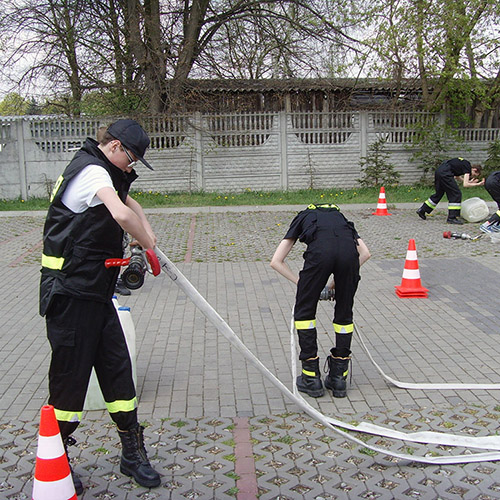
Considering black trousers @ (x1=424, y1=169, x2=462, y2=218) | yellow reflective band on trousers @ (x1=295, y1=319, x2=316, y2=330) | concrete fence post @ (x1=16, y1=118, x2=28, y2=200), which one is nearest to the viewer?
yellow reflective band on trousers @ (x1=295, y1=319, x2=316, y2=330)

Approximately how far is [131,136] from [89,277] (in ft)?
2.66

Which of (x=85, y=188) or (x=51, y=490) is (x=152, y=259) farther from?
(x=51, y=490)

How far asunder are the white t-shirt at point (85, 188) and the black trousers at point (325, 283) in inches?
70.9

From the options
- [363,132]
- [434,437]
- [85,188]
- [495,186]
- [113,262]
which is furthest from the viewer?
[363,132]

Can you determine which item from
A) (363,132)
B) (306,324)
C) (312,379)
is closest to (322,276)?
(306,324)

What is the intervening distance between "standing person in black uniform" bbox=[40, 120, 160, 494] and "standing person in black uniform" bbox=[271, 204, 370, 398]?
1.46m

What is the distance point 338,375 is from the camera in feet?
15.4

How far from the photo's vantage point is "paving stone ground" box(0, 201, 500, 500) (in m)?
3.51

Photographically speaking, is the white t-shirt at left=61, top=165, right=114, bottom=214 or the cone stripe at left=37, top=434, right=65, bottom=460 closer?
the cone stripe at left=37, top=434, right=65, bottom=460

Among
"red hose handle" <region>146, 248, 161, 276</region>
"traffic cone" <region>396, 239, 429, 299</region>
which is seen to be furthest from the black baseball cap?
"traffic cone" <region>396, 239, 429, 299</region>

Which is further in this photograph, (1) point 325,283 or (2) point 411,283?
(2) point 411,283

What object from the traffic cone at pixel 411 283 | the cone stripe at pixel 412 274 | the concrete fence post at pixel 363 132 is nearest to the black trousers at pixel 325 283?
the traffic cone at pixel 411 283

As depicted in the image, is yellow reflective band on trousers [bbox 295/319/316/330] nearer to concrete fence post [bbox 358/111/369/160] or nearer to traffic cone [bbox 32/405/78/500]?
traffic cone [bbox 32/405/78/500]

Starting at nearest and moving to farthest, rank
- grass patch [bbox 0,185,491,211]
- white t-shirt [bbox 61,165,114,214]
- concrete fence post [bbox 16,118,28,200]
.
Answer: white t-shirt [bbox 61,165,114,214] → grass patch [bbox 0,185,491,211] → concrete fence post [bbox 16,118,28,200]
